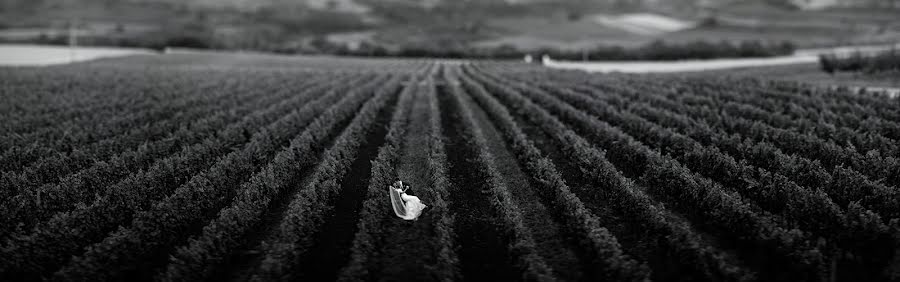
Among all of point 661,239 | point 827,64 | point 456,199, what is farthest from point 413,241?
point 827,64

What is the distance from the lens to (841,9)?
110 metres

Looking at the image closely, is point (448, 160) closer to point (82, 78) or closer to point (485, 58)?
point (82, 78)

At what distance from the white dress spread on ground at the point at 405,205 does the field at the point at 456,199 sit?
33 cm

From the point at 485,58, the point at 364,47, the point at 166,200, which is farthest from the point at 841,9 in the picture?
the point at 166,200

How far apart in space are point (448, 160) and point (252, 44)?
319 feet

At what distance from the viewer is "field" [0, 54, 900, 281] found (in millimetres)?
8109

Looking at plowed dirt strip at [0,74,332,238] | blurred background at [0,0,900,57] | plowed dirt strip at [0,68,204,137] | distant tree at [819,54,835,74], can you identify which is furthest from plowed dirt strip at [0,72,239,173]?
blurred background at [0,0,900,57]

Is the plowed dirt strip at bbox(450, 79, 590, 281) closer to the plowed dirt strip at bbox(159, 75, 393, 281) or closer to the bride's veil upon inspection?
the bride's veil

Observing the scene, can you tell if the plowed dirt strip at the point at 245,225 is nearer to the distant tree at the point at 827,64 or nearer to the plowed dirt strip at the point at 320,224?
the plowed dirt strip at the point at 320,224

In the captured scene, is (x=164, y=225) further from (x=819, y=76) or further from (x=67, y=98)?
(x=819, y=76)

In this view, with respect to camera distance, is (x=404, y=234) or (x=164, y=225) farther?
(x=404, y=234)

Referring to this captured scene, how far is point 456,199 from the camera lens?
38.4 ft

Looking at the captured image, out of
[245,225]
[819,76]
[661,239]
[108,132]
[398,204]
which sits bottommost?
[661,239]

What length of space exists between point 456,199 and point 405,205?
2.13 metres
